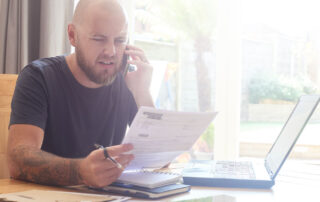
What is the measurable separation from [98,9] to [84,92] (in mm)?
319

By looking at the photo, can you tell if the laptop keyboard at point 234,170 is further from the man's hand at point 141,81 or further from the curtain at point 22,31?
the curtain at point 22,31

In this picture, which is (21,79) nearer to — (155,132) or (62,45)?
(155,132)

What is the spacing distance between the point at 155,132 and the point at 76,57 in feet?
2.58

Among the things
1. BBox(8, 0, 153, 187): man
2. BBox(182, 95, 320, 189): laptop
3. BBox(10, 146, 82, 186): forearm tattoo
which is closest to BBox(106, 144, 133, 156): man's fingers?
BBox(10, 146, 82, 186): forearm tattoo

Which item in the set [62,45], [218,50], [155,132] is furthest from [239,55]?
[155,132]

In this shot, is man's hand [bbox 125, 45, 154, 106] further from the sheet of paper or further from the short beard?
the sheet of paper

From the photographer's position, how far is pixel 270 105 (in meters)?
2.94

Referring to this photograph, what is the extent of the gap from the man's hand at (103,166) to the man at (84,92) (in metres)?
0.35

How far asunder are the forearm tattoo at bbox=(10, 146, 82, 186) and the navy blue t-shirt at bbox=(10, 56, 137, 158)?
0.21 meters

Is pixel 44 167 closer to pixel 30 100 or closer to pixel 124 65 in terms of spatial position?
pixel 30 100

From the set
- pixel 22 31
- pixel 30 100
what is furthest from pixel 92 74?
pixel 22 31

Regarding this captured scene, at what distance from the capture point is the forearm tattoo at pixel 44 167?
3.71 ft

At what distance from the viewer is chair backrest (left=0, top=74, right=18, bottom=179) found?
160 cm

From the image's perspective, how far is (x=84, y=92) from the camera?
1.69 metres
